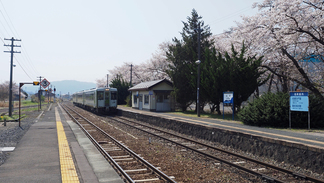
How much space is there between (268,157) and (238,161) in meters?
1.38

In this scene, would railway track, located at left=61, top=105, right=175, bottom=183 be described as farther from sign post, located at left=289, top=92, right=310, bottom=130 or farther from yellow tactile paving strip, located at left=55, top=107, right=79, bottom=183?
sign post, located at left=289, top=92, right=310, bottom=130

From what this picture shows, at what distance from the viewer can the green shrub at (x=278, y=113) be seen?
13.3 meters

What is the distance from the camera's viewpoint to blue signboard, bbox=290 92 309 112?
12.2 m

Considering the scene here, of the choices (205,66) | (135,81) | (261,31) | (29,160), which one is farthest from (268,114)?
(135,81)

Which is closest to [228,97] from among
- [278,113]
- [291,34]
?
[278,113]

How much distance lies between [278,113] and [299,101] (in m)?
1.70

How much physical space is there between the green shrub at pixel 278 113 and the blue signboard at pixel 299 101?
971mm

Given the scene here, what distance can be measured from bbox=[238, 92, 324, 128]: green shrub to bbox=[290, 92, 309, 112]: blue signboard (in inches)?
38.2

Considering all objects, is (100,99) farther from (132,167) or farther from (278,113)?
(132,167)

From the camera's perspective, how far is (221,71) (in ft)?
65.2

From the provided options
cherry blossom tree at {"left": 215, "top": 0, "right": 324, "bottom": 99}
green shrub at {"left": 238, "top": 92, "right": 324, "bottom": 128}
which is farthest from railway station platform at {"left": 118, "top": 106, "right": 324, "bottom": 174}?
cherry blossom tree at {"left": 215, "top": 0, "right": 324, "bottom": 99}

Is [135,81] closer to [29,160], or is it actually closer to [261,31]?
[261,31]

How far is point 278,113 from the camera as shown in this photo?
14.0 m

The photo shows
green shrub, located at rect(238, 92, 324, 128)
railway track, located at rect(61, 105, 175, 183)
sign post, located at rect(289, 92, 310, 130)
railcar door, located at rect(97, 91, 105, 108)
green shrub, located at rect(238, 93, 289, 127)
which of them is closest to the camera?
railway track, located at rect(61, 105, 175, 183)
